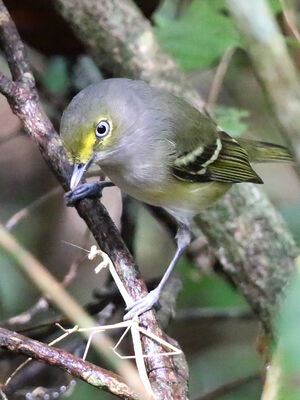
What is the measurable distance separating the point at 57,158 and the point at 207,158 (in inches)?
40.1

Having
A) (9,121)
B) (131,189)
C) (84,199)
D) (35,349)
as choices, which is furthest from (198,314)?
(35,349)

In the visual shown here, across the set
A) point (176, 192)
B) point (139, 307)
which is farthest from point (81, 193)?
point (176, 192)

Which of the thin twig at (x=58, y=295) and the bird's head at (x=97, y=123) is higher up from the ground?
the bird's head at (x=97, y=123)

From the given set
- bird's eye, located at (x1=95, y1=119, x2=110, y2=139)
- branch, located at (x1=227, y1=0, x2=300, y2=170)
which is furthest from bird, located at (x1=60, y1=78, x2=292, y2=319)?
branch, located at (x1=227, y1=0, x2=300, y2=170)

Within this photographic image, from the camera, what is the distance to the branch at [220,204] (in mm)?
2953

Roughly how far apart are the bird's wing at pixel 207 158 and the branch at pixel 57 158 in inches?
28.7

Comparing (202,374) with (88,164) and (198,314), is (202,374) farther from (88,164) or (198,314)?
(88,164)

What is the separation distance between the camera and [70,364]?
1537mm

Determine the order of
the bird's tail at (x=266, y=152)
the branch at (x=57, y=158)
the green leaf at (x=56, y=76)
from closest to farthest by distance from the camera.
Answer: the branch at (x=57, y=158)
the green leaf at (x=56, y=76)
the bird's tail at (x=266, y=152)

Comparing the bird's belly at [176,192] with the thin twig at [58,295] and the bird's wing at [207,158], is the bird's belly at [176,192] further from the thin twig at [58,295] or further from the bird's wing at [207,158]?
the thin twig at [58,295]

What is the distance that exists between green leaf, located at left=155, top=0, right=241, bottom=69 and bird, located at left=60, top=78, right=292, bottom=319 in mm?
259

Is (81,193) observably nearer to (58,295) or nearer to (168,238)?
(58,295)

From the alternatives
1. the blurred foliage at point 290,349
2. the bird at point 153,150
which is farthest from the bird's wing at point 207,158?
the blurred foliage at point 290,349

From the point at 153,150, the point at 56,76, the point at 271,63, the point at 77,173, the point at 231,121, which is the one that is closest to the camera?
the point at 271,63
